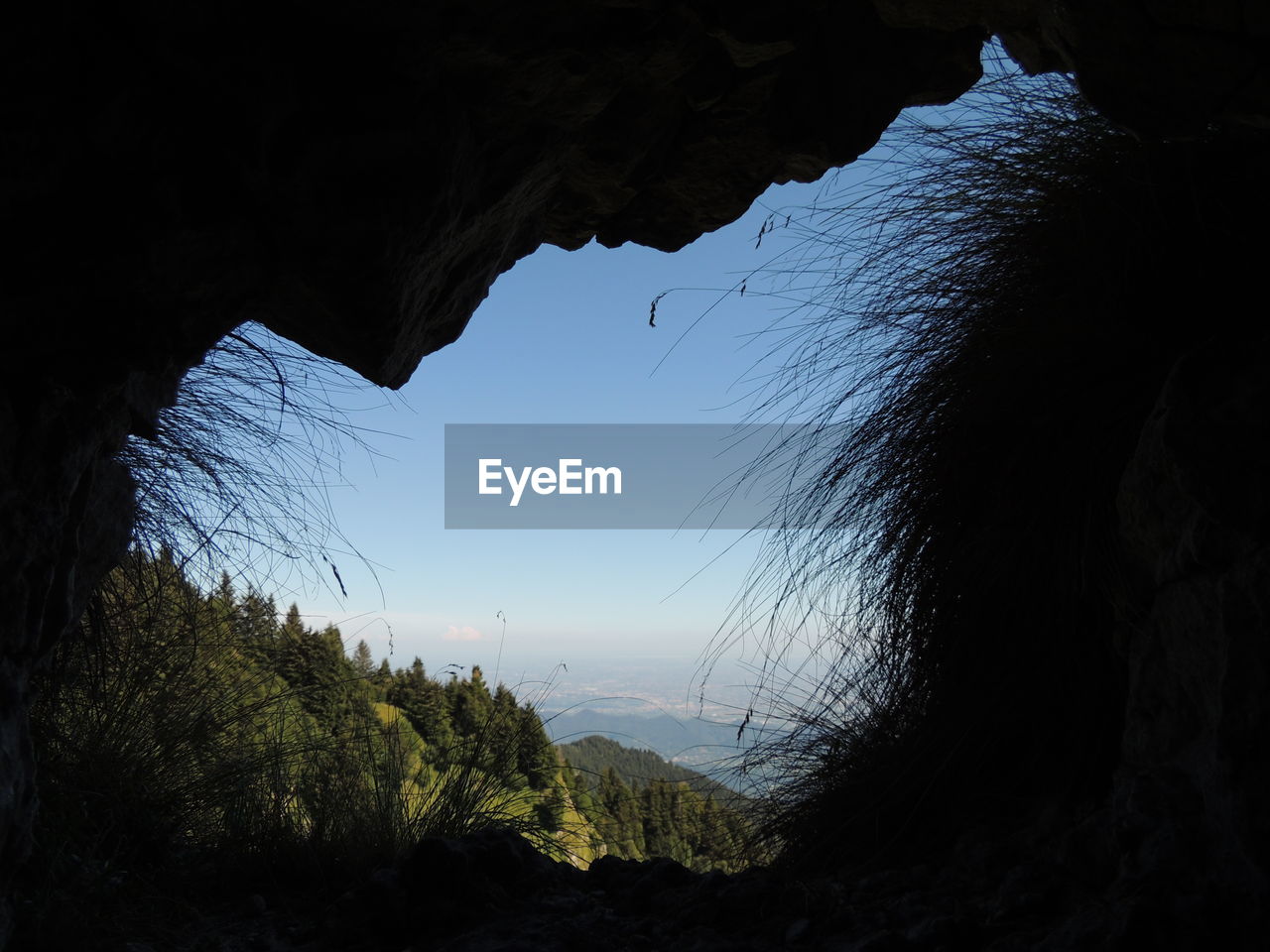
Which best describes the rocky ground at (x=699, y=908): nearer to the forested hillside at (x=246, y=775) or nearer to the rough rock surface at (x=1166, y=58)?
the forested hillside at (x=246, y=775)

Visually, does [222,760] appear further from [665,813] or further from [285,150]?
[285,150]

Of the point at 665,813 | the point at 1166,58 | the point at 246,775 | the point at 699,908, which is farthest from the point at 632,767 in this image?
the point at 1166,58

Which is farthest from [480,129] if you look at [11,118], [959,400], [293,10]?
[959,400]

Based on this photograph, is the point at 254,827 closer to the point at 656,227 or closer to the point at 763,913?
the point at 763,913

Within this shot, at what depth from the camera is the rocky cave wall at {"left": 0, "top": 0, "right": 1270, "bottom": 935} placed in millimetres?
1040

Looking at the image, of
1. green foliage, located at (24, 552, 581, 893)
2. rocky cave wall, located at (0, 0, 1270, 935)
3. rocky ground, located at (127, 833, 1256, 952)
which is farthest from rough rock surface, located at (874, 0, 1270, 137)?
green foliage, located at (24, 552, 581, 893)

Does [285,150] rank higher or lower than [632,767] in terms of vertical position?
higher

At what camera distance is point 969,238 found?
2.07 metres

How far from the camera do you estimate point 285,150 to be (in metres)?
1.13

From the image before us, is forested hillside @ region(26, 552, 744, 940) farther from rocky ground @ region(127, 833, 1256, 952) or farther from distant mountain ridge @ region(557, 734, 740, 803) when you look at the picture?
rocky ground @ region(127, 833, 1256, 952)

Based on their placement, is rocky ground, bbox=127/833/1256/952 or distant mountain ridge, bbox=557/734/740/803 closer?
rocky ground, bbox=127/833/1256/952

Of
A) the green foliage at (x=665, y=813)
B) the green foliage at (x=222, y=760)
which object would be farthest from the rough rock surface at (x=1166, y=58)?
the green foliage at (x=222, y=760)

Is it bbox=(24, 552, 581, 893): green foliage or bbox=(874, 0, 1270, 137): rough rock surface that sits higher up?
bbox=(874, 0, 1270, 137): rough rock surface

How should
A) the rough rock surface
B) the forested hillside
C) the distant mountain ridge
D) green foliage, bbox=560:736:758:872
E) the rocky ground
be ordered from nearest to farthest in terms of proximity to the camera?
the rough rock surface, the rocky ground, the forested hillside, green foliage, bbox=560:736:758:872, the distant mountain ridge
